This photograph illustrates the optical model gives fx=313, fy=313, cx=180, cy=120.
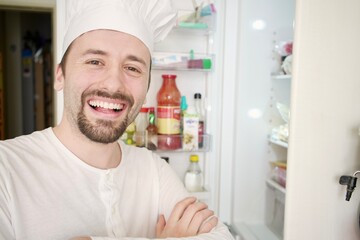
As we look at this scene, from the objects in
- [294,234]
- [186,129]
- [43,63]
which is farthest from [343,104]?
[43,63]

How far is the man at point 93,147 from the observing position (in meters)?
0.71

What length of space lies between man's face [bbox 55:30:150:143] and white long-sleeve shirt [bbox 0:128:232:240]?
0.33ft

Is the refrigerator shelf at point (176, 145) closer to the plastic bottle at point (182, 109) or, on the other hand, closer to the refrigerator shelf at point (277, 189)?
the plastic bottle at point (182, 109)

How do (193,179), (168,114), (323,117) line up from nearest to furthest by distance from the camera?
(323,117)
(168,114)
(193,179)

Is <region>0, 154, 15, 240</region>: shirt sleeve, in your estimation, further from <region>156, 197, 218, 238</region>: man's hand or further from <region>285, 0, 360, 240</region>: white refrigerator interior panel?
<region>285, 0, 360, 240</region>: white refrigerator interior panel

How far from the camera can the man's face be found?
0.76 meters

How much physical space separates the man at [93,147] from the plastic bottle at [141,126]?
0.63 m

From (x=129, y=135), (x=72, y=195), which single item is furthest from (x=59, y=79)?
(x=129, y=135)

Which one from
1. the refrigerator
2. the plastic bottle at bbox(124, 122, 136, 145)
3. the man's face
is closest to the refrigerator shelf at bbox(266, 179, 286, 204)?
the refrigerator

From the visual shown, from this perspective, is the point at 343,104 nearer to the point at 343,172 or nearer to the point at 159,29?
the point at 343,172

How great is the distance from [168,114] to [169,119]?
24 mm

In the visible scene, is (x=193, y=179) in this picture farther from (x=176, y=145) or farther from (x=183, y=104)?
(x=183, y=104)

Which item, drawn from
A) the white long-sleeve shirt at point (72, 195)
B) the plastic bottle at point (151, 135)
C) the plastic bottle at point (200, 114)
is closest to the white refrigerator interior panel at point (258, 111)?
the plastic bottle at point (200, 114)

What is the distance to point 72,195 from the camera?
0.74 metres
